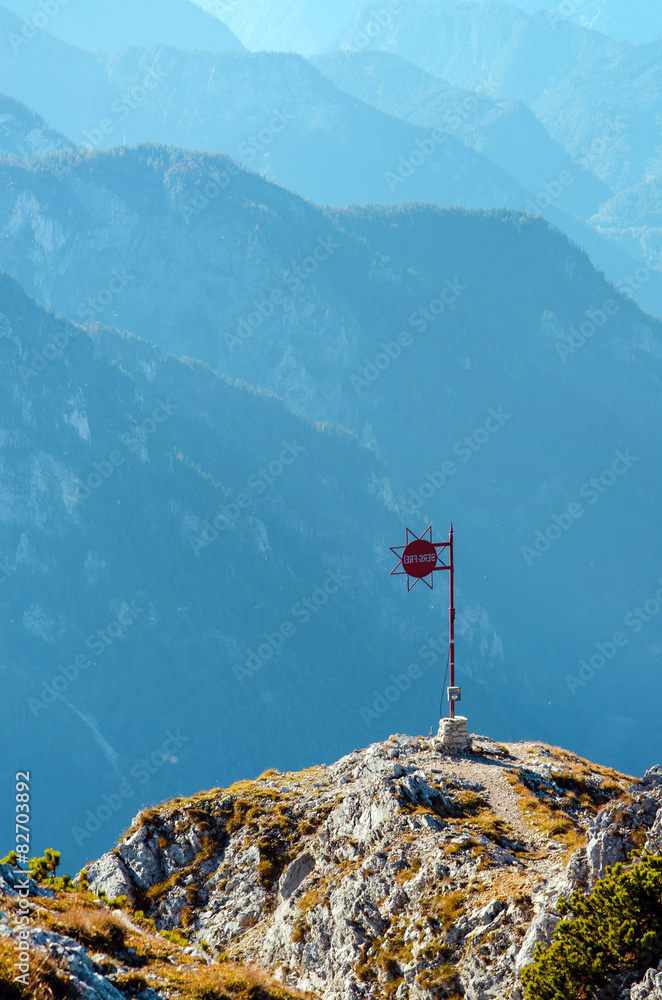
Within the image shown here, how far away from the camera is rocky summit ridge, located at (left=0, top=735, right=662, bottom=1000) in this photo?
62.6ft

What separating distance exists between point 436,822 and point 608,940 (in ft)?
29.2

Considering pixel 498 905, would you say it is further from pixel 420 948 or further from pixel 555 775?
pixel 555 775

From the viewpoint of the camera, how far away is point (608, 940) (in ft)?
53.8

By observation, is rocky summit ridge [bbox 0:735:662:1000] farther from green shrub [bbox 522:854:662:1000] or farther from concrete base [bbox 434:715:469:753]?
green shrub [bbox 522:854:662:1000]

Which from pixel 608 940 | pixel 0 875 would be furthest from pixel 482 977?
pixel 0 875

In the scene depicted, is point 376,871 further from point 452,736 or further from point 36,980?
point 36,980

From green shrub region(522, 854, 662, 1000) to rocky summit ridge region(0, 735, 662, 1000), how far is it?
483 mm

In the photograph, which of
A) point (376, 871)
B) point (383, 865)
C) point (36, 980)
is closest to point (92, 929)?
point (36, 980)

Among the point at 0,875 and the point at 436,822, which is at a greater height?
the point at 436,822

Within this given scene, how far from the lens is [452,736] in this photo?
32062 millimetres

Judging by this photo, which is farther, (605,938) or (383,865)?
(383,865)

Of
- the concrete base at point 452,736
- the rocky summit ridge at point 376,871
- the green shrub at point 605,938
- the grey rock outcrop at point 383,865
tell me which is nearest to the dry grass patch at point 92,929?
the rocky summit ridge at point 376,871

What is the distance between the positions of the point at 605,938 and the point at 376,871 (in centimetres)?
851

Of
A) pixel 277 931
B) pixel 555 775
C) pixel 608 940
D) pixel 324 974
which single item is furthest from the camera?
pixel 555 775
